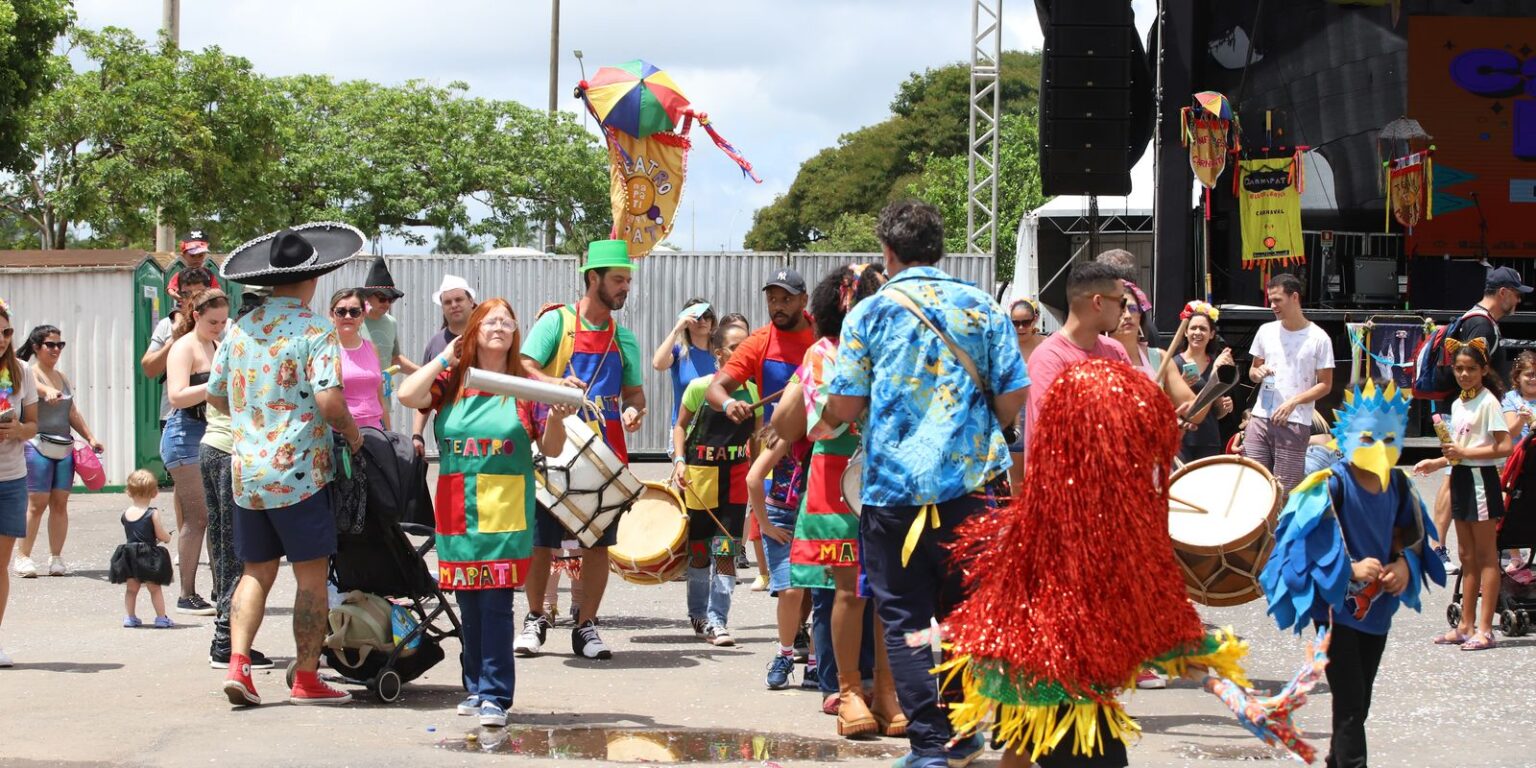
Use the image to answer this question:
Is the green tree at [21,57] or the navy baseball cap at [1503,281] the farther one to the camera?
the green tree at [21,57]

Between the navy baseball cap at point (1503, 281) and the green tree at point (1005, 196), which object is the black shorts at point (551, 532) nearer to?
the navy baseball cap at point (1503, 281)

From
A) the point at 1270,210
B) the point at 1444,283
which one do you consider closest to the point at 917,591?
the point at 1270,210

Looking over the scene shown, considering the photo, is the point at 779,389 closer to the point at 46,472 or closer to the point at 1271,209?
the point at 46,472

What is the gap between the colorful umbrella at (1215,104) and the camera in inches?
744

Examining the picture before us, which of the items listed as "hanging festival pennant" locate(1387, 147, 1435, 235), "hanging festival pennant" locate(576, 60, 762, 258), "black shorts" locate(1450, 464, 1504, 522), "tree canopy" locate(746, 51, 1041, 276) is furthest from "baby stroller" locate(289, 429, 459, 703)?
"tree canopy" locate(746, 51, 1041, 276)

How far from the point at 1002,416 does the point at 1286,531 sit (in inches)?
38.1

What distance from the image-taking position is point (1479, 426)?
9.06 metres

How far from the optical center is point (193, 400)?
8.51m

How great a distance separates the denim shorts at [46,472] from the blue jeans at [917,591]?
310 inches

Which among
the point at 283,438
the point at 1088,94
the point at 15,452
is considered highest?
the point at 1088,94

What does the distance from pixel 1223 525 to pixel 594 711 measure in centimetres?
267

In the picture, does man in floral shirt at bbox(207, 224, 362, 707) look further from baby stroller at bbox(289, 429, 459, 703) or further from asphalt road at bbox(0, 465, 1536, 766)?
asphalt road at bbox(0, 465, 1536, 766)

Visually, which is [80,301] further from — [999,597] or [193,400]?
[999,597]

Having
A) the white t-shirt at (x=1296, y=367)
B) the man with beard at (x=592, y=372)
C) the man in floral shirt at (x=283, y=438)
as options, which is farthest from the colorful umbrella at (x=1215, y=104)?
the man in floral shirt at (x=283, y=438)
